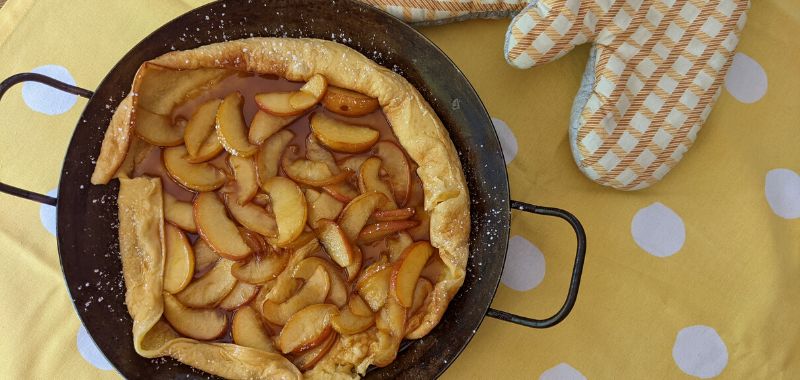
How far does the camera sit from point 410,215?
1.87m

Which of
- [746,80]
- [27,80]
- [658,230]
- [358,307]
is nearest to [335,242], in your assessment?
[358,307]

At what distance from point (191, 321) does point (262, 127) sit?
1.98 ft

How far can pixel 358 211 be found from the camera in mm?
1841

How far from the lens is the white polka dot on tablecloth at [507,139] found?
215 centimetres

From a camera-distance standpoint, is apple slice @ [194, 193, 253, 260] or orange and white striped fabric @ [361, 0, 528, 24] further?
orange and white striped fabric @ [361, 0, 528, 24]

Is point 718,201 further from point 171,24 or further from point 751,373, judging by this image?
point 171,24

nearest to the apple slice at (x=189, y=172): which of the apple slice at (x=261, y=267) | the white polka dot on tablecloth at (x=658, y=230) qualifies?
the apple slice at (x=261, y=267)

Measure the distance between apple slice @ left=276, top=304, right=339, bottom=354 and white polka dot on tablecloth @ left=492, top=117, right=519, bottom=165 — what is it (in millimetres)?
798

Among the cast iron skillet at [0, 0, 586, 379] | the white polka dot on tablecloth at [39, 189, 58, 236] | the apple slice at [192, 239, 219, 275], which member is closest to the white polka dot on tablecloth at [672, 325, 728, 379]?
the cast iron skillet at [0, 0, 586, 379]

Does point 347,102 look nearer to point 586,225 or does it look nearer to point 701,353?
point 586,225

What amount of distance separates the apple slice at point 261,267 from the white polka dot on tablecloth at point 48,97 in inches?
34.7

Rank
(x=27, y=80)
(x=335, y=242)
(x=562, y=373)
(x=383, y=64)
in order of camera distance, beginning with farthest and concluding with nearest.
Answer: (x=562, y=373) < (x=383, y=64) < (x=335, y=242) < (x=27, y=80)

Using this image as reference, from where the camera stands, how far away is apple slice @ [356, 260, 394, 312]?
1.85 m

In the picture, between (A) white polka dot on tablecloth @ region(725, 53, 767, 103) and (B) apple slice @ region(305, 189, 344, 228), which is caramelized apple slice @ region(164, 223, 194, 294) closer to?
(B) apple slice @ region(305, 189, 344, 228)
